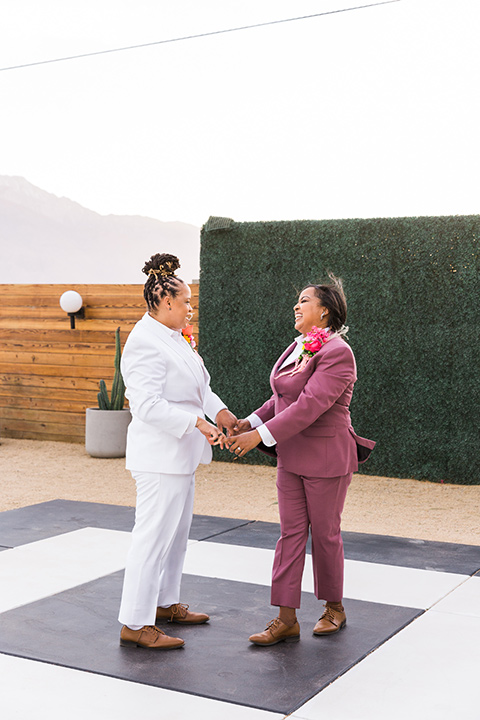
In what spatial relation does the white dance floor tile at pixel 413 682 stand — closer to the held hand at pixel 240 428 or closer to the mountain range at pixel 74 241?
the held hand at pixel 240 428

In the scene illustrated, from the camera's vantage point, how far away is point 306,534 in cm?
324

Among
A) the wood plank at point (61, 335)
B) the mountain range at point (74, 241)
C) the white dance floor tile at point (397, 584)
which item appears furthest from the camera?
the mountain range at point (74, 241)

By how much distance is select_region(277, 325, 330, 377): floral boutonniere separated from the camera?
3234 mm

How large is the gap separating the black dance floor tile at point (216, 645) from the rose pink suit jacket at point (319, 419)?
67 centimetres

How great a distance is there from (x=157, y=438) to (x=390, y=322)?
4.51 m

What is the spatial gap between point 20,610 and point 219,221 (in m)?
5.11

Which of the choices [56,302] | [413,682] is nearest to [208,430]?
[413,682]

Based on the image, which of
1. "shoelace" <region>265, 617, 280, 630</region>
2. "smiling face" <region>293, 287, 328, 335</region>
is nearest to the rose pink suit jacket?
"smiling face" <region>293, 287, 328, 335</region>

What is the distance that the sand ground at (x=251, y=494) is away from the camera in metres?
5.70

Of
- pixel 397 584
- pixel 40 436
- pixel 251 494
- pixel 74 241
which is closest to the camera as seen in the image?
pixel 397 584

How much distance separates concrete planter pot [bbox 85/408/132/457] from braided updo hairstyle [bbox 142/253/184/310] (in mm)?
5349

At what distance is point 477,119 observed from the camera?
37.7 ft

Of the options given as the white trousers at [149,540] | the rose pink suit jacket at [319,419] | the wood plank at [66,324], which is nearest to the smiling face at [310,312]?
the rose pink suit jacket at [319,419]

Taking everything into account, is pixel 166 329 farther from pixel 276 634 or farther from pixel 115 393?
pixel 115 393
